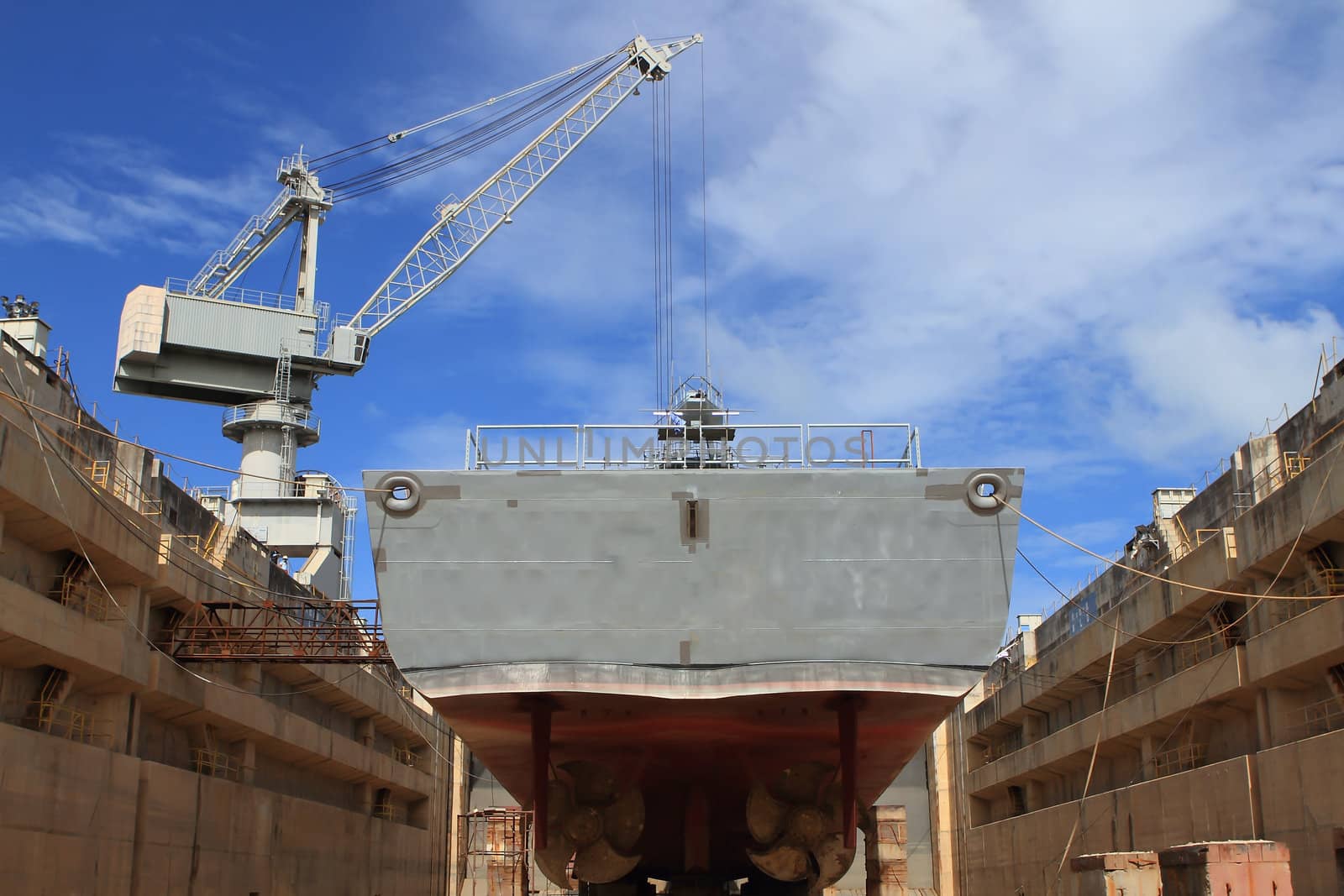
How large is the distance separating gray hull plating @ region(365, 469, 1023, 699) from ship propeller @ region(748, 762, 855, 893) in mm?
3385

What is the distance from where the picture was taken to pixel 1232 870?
44.4 ft

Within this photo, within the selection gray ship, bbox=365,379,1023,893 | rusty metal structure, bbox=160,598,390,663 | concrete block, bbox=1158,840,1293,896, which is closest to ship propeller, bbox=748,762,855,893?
gray ship, bbox=365,379,1023,893

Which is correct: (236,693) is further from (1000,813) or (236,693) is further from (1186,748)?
(1000,813)

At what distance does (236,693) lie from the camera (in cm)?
2859

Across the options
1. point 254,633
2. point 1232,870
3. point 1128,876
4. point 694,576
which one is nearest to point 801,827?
point 694,576

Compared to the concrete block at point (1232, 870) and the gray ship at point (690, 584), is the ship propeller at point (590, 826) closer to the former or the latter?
the gray ship at point (690, 584)

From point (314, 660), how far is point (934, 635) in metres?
14.7

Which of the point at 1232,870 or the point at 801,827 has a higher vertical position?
the point at 801,827

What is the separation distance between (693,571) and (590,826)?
5096 mm

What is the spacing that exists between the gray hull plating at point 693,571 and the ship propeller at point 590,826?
10.6 feet

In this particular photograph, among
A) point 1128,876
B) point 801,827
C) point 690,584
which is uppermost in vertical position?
point 690,584

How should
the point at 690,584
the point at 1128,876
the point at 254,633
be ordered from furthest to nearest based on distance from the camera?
the point at 254,633, the point at 690,584, the point at 1128,876

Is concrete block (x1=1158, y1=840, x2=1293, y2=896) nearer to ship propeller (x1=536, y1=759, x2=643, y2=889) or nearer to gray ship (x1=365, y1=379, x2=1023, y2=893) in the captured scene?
gray ship (x1=365, y1=379, x2=1023, y2=893)

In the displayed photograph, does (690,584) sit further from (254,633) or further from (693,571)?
(254,633)
